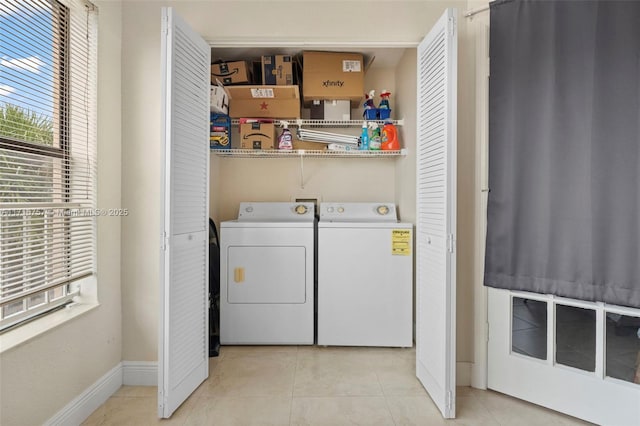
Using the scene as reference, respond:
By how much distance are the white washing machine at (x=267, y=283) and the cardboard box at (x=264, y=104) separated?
926 millimetres

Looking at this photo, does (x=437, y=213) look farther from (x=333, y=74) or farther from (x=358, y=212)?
(x=333, y=74)

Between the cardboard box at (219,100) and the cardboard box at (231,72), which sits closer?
the cardboard box at (219,100)

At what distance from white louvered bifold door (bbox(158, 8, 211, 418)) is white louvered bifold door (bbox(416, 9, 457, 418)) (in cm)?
133

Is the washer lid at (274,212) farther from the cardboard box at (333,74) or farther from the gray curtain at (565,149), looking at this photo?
the gray curtain at (565,149)

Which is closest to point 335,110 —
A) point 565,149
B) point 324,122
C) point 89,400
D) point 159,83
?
point 324,122

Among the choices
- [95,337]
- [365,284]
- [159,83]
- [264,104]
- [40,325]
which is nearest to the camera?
[40,325]

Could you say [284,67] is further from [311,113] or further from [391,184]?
[391,184]

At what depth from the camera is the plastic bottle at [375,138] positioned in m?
2.82

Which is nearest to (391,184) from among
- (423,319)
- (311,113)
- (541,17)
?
(311,113)

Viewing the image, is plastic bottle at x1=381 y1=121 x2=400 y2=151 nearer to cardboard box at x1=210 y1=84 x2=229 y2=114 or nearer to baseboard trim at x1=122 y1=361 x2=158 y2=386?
cardboard box at x1=210 y1=84 x2=229 y2=114

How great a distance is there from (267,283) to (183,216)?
96 cm

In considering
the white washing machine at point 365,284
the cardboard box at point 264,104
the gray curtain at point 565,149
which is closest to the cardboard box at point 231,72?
the cardboard box at point 264,104

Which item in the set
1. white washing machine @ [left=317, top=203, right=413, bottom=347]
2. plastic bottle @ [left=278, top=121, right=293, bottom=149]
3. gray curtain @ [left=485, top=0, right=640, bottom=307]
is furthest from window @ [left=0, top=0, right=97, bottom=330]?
gray curtain @ [left=485, top=0, right=640, bottom=307]

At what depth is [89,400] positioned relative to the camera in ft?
5.88
